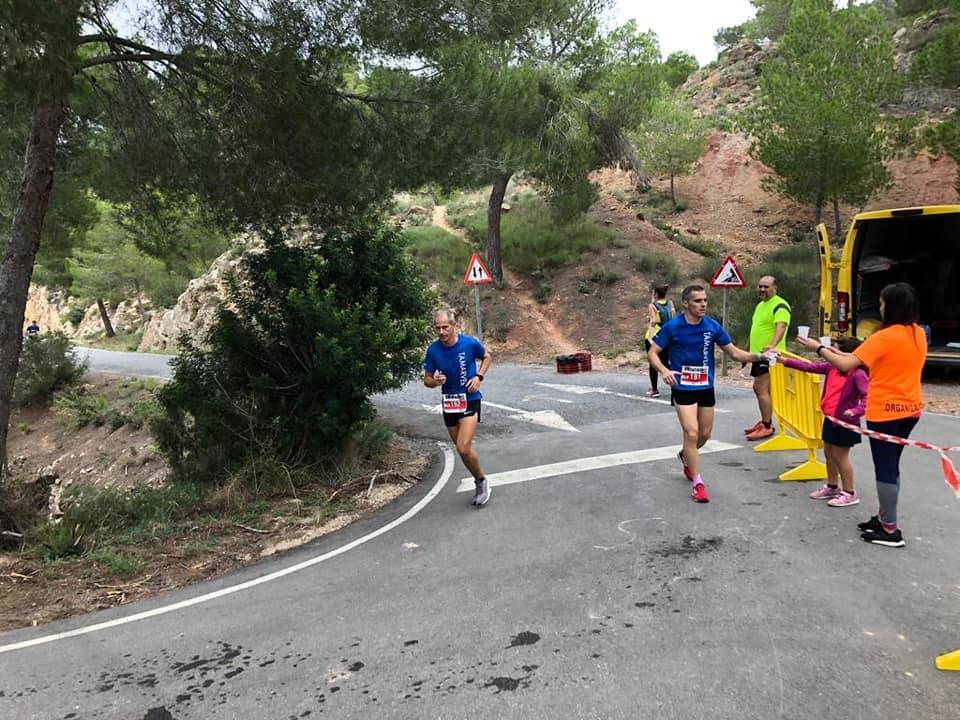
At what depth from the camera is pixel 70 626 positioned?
454 centimetres

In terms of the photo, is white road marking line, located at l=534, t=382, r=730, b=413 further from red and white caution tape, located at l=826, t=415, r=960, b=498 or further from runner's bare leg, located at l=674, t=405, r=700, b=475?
red and white caution tape, located at l=826, t=415, r=960, b=498

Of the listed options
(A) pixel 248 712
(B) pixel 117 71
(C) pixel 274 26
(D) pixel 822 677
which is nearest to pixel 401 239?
(C) pixel 274 26

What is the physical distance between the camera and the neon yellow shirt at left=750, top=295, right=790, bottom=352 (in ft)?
24.4

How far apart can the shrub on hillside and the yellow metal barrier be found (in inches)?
167

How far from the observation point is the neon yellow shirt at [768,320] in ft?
24.4

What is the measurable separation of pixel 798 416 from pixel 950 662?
3.79 metres

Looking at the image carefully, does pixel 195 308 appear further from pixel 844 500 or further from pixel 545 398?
pixel 844 500

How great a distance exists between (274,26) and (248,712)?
685cm

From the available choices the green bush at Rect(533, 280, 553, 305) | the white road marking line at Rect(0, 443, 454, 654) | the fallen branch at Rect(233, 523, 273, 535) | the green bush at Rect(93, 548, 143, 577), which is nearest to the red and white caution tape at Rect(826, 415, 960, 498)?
the white road marking line at Rect(0, 443, 454, 654)

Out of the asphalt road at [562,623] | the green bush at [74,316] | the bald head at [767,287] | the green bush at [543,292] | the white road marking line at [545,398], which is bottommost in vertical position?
the asphalt road at [562,623]

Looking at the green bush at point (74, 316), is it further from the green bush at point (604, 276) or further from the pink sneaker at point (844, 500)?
the pink sneaker at point (844, 500)

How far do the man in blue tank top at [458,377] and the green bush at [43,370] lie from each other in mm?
19139

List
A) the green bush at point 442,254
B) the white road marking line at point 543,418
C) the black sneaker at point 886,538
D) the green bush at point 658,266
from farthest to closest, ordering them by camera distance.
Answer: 1. the green bush at point 442,254
2. the green bush at point 658,266
3. the white road marking line at point 543,418
4. the black sneaker at point 886,538

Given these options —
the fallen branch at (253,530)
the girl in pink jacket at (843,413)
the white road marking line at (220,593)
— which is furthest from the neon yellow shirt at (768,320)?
the fallen branch at (253,530)
